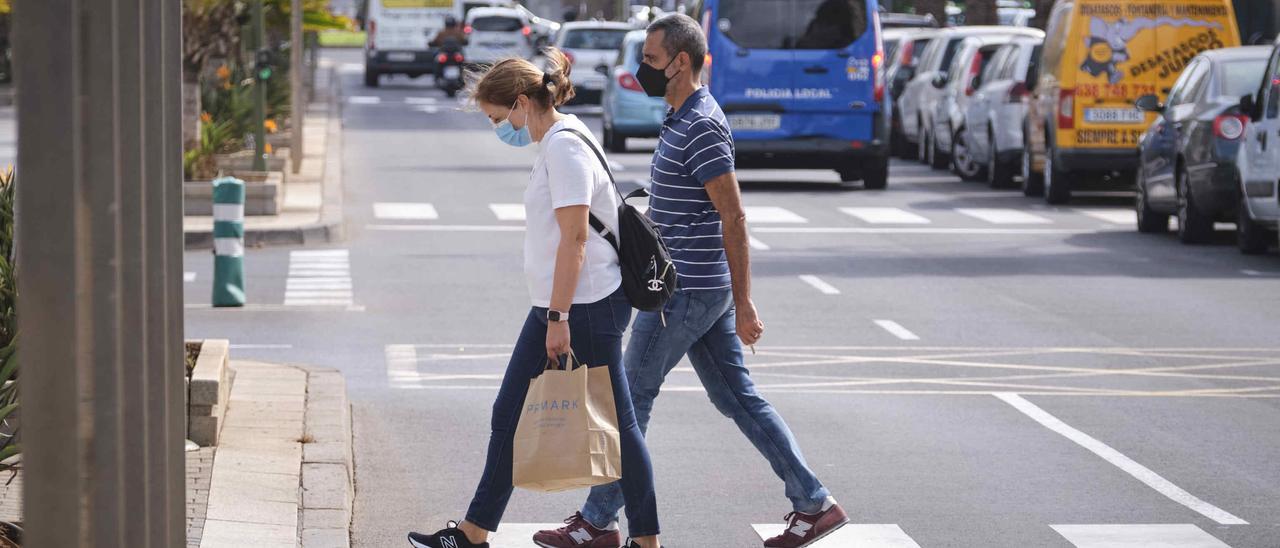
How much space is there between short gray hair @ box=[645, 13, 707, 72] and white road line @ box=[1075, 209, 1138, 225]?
1466 centimetres

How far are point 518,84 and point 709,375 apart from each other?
120cm

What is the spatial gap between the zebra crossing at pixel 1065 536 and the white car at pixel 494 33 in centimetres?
4717

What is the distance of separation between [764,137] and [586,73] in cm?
1970

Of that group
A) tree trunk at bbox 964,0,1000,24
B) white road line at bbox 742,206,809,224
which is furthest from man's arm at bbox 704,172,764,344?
tree trunk at bbox 964,0,1000,24

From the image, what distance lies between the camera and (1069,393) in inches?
408

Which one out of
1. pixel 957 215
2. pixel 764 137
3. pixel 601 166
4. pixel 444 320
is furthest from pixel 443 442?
pixel 764 137

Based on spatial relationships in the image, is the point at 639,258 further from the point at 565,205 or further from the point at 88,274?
the point at 88,274

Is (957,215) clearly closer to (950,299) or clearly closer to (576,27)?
(950,299)

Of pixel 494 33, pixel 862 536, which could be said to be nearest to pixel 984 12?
pixel 494 33

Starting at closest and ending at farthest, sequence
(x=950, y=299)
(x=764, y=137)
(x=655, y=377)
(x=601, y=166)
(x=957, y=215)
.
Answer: (x=601, y=166)
(x=655, y=377)
(x=950, y=299)
(x=957, y=215)
(x=764, y=137)

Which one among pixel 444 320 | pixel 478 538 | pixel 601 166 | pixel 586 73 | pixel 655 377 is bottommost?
pixel 586 73

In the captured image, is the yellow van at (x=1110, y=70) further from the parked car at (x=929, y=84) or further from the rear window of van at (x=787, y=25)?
the parked car at (x=929, y=84)

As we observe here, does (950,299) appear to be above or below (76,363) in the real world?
below

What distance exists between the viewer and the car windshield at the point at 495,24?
179 feet
